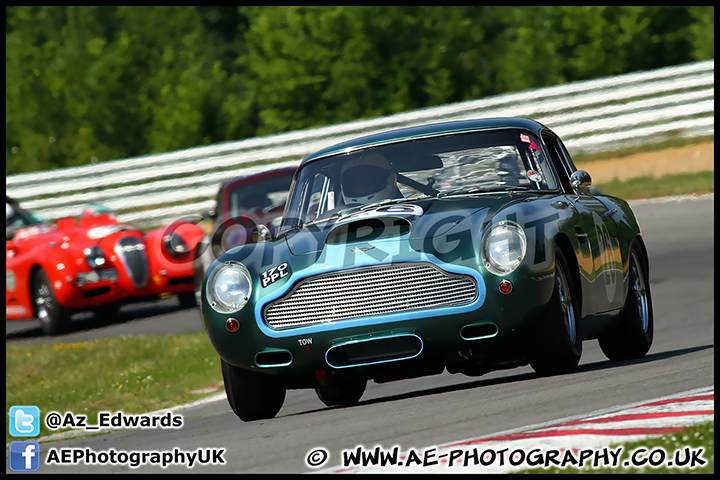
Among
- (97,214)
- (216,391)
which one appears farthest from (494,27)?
(216,391)

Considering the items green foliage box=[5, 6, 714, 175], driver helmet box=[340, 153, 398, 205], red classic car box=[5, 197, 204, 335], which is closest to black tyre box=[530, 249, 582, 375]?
driver helmet box=[340, 153, 398, 205]

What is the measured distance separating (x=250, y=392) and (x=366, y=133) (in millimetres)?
13786

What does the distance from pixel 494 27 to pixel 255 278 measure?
41.6 meters

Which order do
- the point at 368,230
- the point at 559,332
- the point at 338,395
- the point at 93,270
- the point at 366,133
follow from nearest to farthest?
the point at 559,332 → the point at 368,230 → the point at 338,395 → the point at 93,270 → the point at 366,133

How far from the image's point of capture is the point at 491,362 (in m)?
5.44

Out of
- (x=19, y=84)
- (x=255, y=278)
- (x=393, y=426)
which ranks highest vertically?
(x=255, y=278)

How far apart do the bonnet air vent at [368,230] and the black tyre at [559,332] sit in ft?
2.62

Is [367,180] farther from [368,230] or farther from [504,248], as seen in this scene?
[504,248]

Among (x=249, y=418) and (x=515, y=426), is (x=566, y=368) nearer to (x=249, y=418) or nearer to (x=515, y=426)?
(x=515, y=426)

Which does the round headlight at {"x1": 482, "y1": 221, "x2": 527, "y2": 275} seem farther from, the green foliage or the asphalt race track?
the green foliage

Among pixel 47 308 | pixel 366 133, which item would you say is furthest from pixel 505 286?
pixel 366 133

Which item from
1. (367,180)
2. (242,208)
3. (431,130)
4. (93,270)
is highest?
(431,130)

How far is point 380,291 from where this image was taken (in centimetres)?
527

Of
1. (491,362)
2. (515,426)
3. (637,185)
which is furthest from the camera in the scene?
(637,185)
